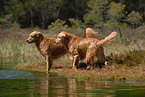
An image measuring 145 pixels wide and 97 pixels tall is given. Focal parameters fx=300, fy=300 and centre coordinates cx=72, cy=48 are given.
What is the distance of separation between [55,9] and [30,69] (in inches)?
2173

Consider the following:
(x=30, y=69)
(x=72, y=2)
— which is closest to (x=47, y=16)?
(x=72, y=2)

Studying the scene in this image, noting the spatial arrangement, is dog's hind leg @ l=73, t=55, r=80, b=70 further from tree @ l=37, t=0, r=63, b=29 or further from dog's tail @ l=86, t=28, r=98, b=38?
tree @ l=37, t=0, r=63, b=29

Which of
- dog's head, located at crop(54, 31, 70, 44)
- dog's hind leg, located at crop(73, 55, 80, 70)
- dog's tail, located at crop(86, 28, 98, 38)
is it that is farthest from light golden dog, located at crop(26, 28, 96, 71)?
dog's hind leg, located at crop(73, 55, 80, 70)

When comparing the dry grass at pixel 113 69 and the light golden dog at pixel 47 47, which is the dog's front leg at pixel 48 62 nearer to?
the light golden dog at pixel 47 47

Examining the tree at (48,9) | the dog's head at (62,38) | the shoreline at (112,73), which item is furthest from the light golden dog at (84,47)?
the tree at (48,9)

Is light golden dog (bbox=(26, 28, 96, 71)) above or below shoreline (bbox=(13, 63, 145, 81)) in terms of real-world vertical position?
above

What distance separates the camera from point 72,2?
239 feet

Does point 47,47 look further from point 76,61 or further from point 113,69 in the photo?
point 113,69

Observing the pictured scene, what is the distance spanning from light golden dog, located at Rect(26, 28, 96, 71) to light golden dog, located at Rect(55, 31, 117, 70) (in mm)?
684

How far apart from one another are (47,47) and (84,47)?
1892mm

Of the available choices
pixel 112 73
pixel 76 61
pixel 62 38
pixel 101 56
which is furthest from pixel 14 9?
pixel 112 73

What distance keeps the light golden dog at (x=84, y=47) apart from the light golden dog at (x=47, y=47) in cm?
68

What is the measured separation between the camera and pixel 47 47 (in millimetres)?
14094

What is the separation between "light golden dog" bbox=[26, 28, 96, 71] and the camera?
14.1m
